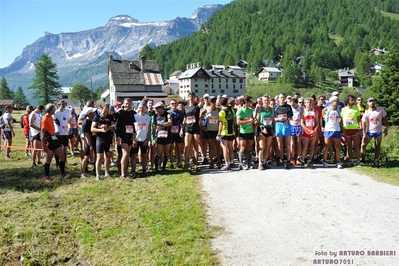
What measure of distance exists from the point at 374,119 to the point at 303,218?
17.8 ft

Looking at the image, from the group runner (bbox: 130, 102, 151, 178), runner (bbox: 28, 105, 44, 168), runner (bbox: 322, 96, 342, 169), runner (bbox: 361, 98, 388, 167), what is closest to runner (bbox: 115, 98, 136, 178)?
runner (bbox: 130, 102, 151, 178)

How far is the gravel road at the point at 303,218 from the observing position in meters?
4.66

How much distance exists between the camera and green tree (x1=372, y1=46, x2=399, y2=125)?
38.1 metres

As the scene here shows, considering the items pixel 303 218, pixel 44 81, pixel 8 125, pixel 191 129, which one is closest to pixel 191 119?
pixel 191 129

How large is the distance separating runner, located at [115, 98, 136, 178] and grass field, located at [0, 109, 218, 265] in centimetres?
73

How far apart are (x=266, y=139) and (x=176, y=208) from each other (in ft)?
14.1

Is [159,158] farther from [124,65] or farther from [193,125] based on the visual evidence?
[124,65]

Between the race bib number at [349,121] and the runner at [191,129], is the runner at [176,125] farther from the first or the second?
the race bib number at [349,121]

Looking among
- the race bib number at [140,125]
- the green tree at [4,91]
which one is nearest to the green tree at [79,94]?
the green tree at [4,91]

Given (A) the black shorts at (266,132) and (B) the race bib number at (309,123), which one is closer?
(A) the black shorts at (266,132)

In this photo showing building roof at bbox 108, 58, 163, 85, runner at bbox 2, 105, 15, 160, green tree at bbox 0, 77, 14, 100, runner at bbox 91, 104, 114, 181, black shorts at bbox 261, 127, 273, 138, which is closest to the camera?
runner at bbox 91, 104, 114, 181

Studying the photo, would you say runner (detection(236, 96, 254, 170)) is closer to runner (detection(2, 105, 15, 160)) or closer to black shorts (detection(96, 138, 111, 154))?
black shorts (detection(96, 138, 111, 154))

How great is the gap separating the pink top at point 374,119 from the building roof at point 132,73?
61.2 metres

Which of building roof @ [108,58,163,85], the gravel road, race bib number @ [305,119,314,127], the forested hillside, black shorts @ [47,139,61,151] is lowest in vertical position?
the gravel road
